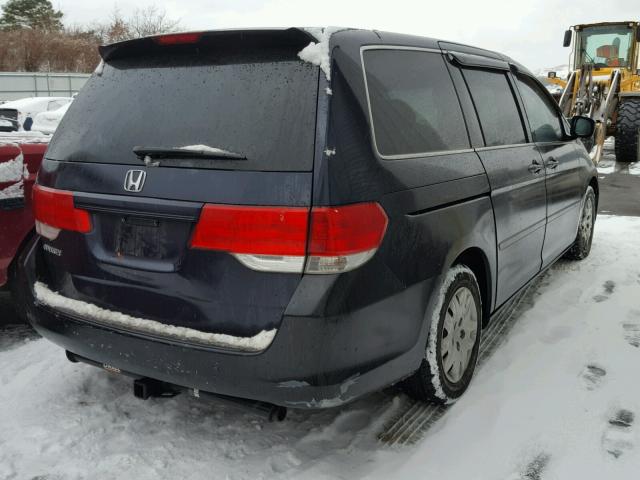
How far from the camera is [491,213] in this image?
310 centimetres

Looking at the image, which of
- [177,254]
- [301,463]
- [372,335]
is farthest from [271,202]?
[301,463]

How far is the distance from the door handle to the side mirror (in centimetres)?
106

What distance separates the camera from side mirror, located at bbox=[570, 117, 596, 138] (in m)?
4.63

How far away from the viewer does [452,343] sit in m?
2.91

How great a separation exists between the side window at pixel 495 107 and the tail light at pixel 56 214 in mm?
2082

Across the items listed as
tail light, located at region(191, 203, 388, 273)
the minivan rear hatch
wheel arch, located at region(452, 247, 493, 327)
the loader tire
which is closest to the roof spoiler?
the minivan rear hatch

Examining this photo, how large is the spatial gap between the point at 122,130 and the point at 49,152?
0.53 metres

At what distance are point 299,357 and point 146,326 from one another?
64 centimetres

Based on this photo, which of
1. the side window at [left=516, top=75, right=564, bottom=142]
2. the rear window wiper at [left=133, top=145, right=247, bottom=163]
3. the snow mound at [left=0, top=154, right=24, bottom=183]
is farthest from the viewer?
the side window at [left=516, top=75, right=564, bottom=142]

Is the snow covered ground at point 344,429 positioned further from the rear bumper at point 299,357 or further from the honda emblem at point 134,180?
the honda emblem at point 134,180

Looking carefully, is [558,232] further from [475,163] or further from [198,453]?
[198,453]

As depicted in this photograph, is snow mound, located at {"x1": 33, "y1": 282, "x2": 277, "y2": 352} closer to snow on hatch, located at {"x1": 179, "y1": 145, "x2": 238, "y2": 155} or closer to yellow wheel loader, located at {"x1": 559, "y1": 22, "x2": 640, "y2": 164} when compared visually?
Answer: snow on hatch, located at {"x1": 179, "y1": 145, "x2": 238, "y2": 155}

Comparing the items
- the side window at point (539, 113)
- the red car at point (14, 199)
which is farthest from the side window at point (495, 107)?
the red car at point (14, 199)

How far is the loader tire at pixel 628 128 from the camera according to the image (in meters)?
12.9
